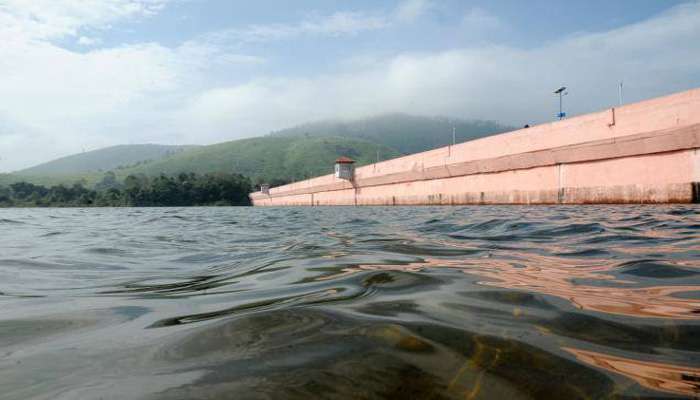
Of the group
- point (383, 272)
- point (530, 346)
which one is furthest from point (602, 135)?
point (530, 346)

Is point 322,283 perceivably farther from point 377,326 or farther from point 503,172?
point 503,172

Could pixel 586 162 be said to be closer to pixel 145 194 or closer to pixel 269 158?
pixel 145 194

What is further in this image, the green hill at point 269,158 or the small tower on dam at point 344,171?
the green hill at point 269,158

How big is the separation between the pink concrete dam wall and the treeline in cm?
6385

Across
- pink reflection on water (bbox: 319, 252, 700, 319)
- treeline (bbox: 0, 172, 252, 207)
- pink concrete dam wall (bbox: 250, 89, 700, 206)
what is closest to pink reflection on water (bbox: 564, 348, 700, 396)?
pink reflection on water (bbox: 319, 252, 700, 319)

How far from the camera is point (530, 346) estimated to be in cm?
121

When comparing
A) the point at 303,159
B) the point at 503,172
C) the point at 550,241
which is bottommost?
the point at 550,241

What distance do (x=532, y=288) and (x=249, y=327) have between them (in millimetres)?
1403

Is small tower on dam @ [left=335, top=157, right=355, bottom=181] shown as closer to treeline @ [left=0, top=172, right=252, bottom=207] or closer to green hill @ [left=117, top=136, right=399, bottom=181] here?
treeline @ [left=0, top=172, right=252, bottom=207]

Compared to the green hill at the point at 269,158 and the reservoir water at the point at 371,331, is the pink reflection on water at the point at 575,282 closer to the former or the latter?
the reservoir water at the point at 371,331

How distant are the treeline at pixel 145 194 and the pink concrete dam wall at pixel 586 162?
63.8 m

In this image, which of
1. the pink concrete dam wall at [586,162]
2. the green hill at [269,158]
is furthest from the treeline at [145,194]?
the pink concrete dam wall at [586,162]

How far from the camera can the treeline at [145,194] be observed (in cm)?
7306

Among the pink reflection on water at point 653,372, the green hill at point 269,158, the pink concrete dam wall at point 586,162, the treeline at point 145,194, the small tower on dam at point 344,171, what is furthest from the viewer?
the green hill at point 269,158
